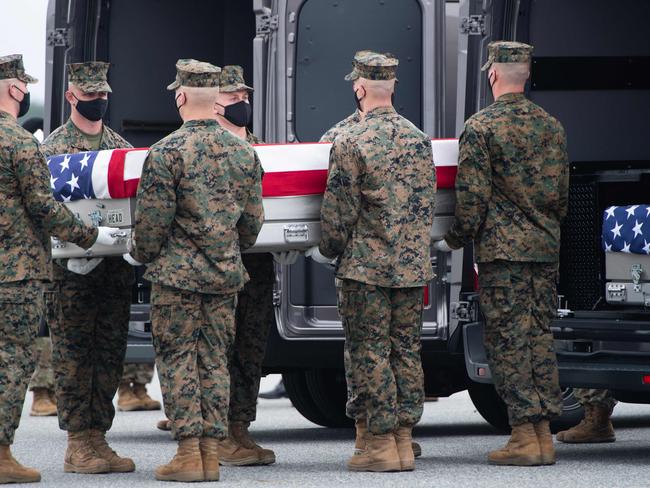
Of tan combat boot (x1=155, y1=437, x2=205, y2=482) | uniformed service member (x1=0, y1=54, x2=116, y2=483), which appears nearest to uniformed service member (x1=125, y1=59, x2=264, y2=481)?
tan combat boot (x1=155, y1=437, x2=205, y2=482)

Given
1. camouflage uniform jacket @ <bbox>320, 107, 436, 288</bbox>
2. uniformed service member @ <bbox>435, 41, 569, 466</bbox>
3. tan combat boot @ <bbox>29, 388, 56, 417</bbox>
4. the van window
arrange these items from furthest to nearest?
tan combat boot @ <bbox>29, 388, 56, 417</bbox>, the van window, uniformed service member @ <bbox>435, 41, 569, 466</bbox>, camouflage uniform jacket @ <bbox>320, 107, 436, 288</bbox>

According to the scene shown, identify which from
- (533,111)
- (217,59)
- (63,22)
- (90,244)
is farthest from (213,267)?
(217,59)

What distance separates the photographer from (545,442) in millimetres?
7883

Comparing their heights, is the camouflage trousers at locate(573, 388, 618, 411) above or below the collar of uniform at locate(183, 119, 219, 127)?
below

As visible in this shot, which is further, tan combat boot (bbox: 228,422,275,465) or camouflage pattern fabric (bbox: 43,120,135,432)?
tan combat boot (bbox: 228,422,275,465)

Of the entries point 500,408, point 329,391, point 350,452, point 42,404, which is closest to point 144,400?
point 42,404

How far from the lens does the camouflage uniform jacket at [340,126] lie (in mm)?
8195

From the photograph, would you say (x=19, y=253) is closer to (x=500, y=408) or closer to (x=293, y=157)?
(x=293, y=157)

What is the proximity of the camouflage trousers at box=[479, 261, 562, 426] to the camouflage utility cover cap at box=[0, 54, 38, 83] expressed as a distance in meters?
2.31

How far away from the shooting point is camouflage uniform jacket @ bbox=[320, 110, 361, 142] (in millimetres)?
8195

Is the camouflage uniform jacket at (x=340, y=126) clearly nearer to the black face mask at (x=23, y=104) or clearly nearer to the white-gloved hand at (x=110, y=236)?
the white-gloved hand at (x=110, y=236)

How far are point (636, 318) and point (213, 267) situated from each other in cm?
206

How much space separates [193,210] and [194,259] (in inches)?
8.3

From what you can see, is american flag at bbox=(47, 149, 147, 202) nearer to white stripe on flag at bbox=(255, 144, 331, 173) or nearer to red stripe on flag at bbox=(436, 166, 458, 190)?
white stripe on flag at bbox=(255, 144, 331, 173)
